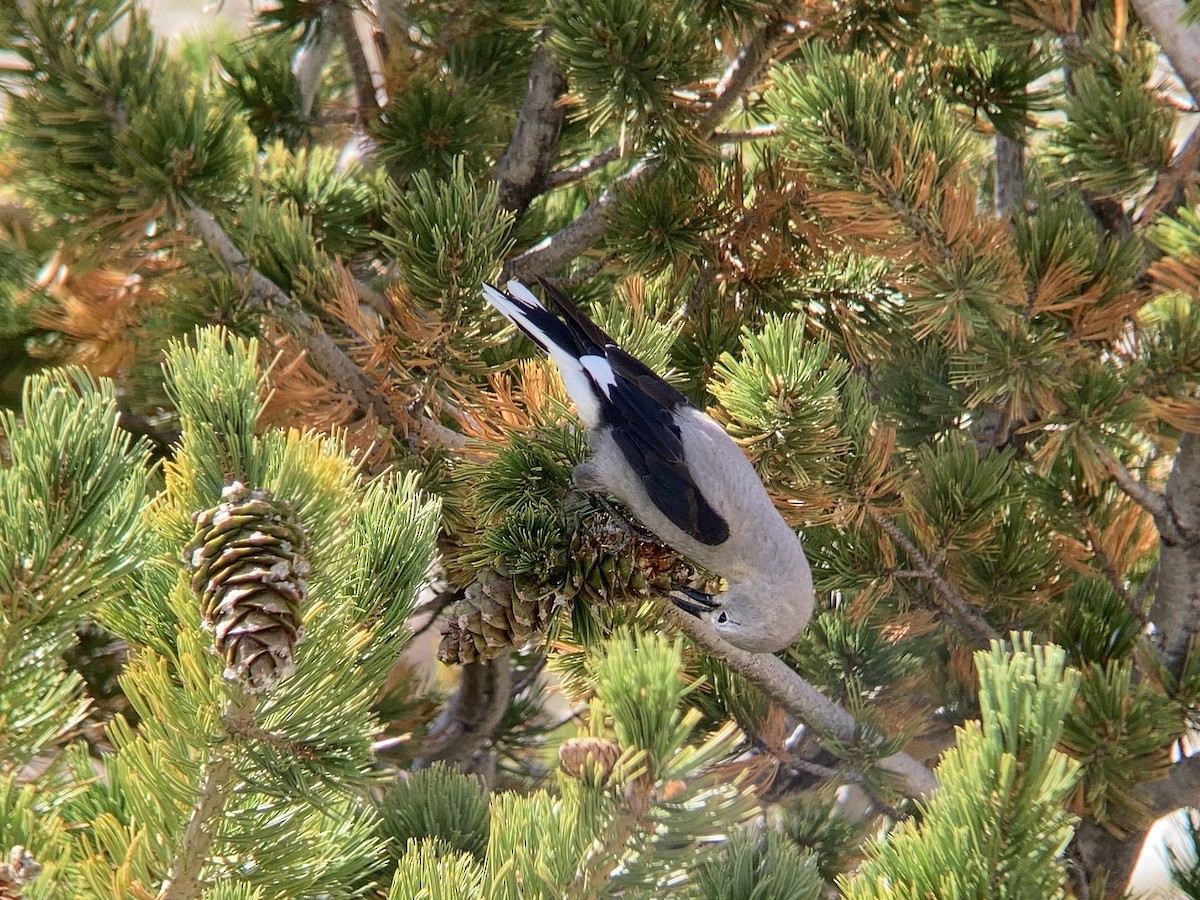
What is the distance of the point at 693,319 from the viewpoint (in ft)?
6.70

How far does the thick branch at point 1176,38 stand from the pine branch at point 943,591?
87cm

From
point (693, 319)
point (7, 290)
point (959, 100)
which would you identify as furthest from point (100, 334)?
point (959, 100)

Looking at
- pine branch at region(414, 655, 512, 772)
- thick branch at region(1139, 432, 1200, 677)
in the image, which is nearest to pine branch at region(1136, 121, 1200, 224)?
thick branch at region(1139, 432, 1200, 677)

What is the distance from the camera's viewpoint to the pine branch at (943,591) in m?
1.84

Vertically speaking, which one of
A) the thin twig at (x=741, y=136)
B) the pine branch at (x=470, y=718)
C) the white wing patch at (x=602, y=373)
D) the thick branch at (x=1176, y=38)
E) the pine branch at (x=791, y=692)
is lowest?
the pine branch at (x=470, y=718)

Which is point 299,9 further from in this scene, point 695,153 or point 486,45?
point 695,153

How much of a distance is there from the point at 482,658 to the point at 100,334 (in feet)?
4.29

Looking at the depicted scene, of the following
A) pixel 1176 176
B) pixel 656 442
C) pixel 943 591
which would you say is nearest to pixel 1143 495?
pixel 943 591

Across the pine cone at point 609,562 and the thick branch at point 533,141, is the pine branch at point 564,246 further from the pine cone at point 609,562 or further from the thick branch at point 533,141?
the pine cone at point 609,562

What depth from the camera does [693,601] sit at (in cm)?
175

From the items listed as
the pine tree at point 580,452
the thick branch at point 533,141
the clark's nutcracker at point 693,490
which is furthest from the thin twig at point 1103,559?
the thick branch at point 533,141

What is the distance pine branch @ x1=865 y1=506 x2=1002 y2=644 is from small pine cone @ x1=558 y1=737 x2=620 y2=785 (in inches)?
33.1

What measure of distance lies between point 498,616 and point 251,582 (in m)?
0.65

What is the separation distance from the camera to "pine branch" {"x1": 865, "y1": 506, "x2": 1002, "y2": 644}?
6.05ft
